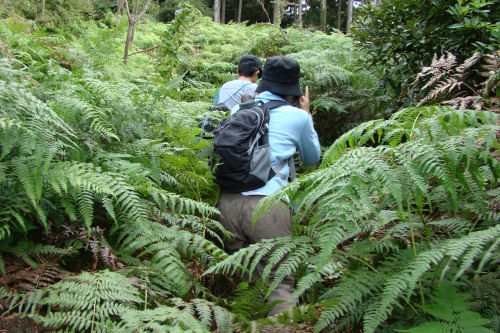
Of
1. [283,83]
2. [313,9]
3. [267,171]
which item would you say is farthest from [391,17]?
[313,9]

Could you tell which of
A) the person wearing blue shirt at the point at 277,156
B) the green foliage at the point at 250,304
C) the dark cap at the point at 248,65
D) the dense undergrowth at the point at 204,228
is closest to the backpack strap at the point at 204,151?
the dense undergrowth at the point at 204,228

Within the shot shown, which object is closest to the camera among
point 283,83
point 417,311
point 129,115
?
point 417,311

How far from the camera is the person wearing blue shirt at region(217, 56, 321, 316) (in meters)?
2.73

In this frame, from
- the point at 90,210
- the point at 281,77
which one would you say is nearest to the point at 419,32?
the point at 281,77

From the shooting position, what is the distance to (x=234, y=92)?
4902 millimetres

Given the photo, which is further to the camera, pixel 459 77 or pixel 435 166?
pixel 459 77

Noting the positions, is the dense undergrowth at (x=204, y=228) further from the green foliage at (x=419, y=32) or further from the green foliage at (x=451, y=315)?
the green foliage at (x=419, y=32)

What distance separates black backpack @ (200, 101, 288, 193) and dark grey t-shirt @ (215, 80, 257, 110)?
6.24 feet

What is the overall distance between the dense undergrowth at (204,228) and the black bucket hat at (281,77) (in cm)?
87

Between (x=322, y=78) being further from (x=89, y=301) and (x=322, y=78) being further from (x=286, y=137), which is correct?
(x=89, y=301)

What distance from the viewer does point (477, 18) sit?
3.52 meters

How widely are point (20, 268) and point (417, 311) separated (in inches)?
81.3

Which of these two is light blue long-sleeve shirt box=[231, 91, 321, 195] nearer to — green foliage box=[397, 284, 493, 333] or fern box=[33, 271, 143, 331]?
fern box=[33, 271, 143, 331]

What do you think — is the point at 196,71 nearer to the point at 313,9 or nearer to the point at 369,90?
the point at 369,90
